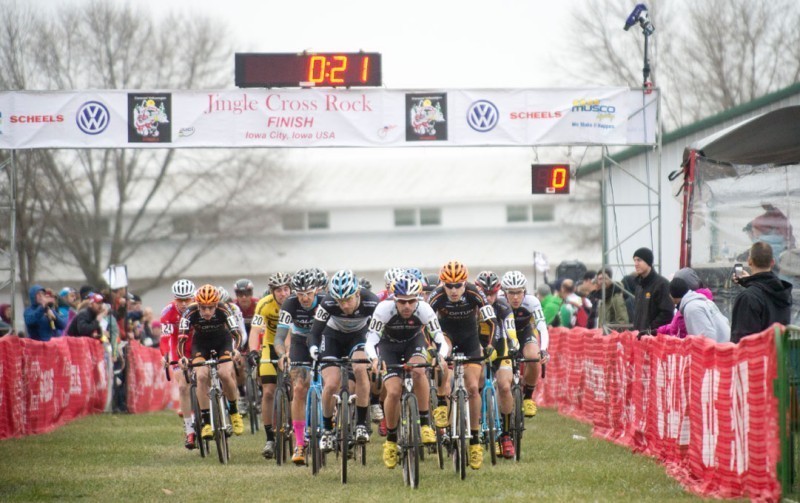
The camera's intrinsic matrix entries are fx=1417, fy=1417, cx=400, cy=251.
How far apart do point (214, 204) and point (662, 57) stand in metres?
19.2

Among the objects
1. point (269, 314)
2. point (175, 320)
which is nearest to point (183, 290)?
point (175, 320)

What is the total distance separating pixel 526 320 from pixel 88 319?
31.6 feet

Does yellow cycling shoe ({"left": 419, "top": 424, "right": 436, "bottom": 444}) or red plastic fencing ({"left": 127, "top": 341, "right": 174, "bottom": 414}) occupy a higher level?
yellow cycling shoe ({"left": 419, "top": 424, "right": 436, "bottom": 444})

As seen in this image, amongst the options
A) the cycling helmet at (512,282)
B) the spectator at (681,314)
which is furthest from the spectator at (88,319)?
the spectator at (681,314)

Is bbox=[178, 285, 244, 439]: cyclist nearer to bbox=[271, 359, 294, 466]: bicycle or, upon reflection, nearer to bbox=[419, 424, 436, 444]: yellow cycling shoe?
bbox=[271, 359, 294, 466]: bicycle

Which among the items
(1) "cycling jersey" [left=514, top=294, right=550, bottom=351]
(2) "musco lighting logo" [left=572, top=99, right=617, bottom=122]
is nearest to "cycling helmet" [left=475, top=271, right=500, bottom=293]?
(1) "cycling jersey" [left=514, top=294, right=550, bottom=351]

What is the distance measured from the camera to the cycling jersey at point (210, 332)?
1563cm

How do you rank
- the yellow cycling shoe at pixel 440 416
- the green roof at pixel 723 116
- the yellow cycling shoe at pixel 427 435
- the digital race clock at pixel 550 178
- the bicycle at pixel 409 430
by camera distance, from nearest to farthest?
the bicycle at pixel 409 430 < the yellow cycling shoe at pixel 427 435 < the yellow cycling shoe at pixel 440 416 < the digital race clock at pixel 550 178 < the green roof at pixel 723 116

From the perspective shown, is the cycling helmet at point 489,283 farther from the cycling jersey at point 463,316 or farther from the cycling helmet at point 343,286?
the cycling helmet at point 343,286

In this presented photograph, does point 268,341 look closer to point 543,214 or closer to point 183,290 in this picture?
point 183,290

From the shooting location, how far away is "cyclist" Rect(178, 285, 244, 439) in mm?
15516

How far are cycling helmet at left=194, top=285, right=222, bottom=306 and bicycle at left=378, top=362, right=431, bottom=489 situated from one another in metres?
3.61

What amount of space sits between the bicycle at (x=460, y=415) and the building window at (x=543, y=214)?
5540 cm

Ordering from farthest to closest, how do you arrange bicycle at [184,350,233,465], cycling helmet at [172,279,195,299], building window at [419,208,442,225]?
building window at [419,208,442,225], cycling helmet at [172,279,195,299], bicycle at [184,350,233,465]
